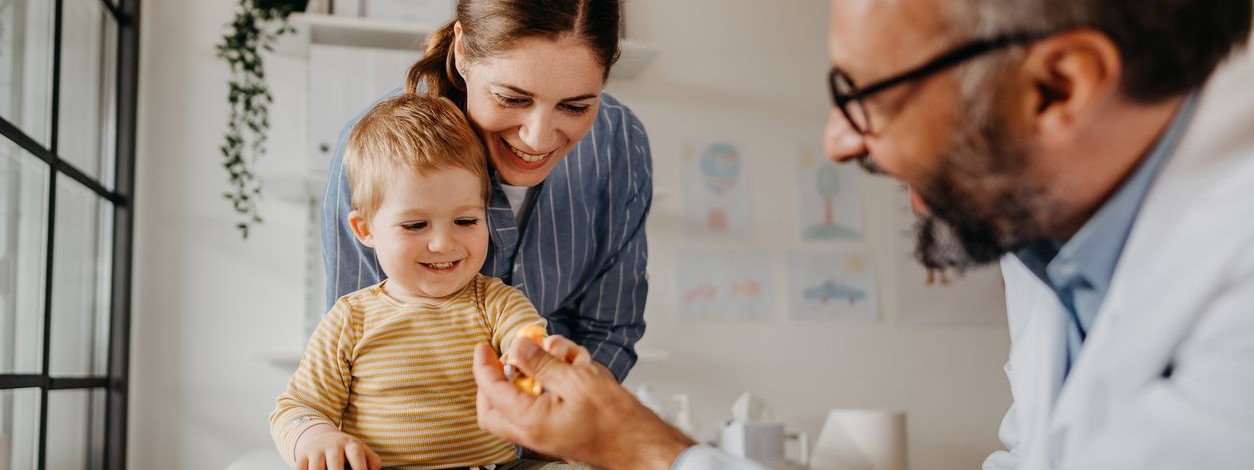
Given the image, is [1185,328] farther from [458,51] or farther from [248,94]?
[248,94]

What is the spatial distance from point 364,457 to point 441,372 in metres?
0.12

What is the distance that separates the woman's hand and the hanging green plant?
70.6 inches

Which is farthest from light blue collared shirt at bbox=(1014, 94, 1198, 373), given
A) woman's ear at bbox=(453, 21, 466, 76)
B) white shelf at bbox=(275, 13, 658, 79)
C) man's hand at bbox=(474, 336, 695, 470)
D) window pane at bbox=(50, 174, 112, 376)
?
window pane at bbox=(50, 174, 112, 376)

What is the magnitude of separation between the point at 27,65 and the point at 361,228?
55.3 inches

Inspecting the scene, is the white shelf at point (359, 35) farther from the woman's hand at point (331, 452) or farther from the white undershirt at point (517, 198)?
the woman's hand at point (331, 452)

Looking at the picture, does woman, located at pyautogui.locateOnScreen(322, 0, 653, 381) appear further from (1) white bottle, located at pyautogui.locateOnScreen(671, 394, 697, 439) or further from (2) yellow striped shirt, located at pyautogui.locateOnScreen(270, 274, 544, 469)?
(1) white bottle, located at pyautogui.locateOnScreen(671, 394, 697, 439)

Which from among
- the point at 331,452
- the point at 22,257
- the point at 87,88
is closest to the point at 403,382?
the point at 331,452

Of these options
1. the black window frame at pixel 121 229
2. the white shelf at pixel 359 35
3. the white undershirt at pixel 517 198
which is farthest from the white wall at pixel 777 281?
the white undershirt at pixel 517 198

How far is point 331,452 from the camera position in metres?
1.02

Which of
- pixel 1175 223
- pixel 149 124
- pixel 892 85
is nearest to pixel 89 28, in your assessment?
pixel 149 124

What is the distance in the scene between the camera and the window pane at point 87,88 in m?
2.43

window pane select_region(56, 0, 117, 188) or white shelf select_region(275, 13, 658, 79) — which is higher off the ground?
white shelf select_region(275, 13, 658, 79)

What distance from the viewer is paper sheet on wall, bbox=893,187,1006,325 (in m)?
Answer: 3.50

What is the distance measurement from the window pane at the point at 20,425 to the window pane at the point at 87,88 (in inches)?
22.2
